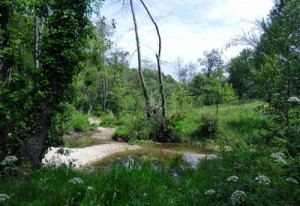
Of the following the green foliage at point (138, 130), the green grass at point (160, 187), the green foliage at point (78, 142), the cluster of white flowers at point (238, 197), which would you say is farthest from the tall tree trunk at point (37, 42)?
the green foliage at point (138, 130)

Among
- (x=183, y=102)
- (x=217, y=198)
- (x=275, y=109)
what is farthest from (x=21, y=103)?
(x=183, y=102)

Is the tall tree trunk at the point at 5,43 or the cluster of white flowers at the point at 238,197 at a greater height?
the tall tree trunk at the point at 5,43

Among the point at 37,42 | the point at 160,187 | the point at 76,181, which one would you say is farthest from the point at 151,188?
the point at 37,42

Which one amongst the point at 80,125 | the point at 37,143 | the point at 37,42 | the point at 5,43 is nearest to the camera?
the point at 37,143

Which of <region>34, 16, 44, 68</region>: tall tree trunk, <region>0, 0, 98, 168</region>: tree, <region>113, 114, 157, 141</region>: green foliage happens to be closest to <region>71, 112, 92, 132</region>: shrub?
<region>113, 114, 157, 141</region>: green foliage

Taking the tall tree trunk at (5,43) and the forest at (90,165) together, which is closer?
the forest at (90,165)

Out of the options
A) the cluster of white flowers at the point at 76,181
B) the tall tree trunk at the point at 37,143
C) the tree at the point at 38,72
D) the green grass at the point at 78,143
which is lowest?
the green grass at the point at 78,143

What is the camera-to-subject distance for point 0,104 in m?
6.59

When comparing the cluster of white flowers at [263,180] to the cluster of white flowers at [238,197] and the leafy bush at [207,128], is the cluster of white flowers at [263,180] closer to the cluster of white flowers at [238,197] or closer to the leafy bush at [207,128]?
the cluster of white flowers at [238,197]

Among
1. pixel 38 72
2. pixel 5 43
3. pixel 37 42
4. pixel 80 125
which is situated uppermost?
pixel 37 42

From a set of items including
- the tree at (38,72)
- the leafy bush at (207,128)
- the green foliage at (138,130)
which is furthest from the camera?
the leafy bush at (207,128)

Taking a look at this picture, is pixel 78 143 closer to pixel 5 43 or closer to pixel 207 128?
pixel 207 128

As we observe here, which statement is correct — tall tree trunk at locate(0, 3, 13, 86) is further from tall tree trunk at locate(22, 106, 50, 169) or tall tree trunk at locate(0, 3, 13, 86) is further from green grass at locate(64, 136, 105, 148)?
green grass at locate(64, 136, 105, 148)

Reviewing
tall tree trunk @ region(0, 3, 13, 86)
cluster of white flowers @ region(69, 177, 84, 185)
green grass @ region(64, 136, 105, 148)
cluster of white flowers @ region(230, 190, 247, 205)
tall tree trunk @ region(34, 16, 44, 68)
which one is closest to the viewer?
cluster of white flowers @ region(230, 190, 247, 205)
